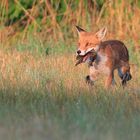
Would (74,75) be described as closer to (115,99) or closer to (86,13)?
(115,99)

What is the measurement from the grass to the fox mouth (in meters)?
0.30

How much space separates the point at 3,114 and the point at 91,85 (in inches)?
86.1

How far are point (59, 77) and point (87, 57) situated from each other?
0.51 metres

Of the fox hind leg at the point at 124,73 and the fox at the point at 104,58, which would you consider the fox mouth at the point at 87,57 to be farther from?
the fox hind leg at the point at 124,73

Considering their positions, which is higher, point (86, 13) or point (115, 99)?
point (86, 13)

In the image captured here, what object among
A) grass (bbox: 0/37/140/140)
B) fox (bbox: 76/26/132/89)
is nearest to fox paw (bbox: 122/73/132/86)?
fox (bbox: 76/26/132/89)

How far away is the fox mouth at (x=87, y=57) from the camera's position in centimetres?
976

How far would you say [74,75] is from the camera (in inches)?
404

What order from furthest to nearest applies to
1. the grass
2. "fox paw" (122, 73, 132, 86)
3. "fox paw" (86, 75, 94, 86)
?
"fox paw" (122, 73, 132, 86), "fox paw" (86, 75, 94, 86), the grass

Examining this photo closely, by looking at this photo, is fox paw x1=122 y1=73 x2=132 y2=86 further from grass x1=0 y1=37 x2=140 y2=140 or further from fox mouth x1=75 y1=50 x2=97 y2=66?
fox mouth x1=75 y1=50 x2=97 y2=66

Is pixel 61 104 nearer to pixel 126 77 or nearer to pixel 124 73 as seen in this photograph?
pixel 126 77

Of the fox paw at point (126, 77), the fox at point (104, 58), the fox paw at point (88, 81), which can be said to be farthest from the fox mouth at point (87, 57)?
the fox paw at point (126, 77)

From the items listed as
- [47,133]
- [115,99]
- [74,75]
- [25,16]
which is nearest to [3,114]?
[47,133]

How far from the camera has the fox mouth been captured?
9758 millimetres
